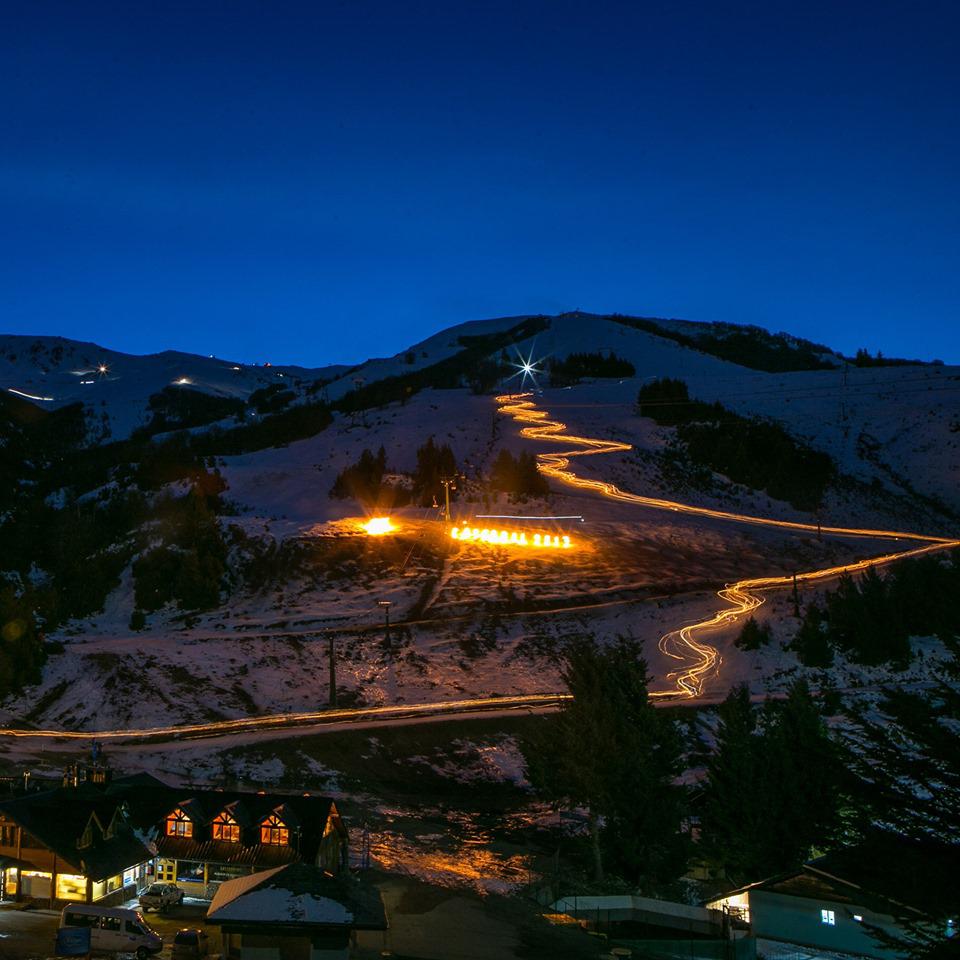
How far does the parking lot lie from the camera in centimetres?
2359

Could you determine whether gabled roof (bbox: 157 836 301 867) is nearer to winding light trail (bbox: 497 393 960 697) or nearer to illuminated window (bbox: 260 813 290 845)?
illuminated window (bbox: 260 813 290 845)

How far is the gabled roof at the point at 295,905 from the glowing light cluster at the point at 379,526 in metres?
51.4

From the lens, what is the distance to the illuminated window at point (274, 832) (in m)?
31.1

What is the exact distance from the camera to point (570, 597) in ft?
221

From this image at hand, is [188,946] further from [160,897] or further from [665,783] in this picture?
[665,783]

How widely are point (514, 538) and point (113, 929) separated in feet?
179

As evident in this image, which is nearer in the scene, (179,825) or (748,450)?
(179,825)

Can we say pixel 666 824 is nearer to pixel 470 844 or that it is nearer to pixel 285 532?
pixel 470 844

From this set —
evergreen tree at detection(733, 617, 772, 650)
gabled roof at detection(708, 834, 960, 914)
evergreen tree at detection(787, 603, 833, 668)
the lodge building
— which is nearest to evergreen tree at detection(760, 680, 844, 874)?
the lodge building

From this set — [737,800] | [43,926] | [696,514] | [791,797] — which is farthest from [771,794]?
[696,514]

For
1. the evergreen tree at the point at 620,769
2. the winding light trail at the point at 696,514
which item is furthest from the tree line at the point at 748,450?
the evergreen tree at the point at 620,769

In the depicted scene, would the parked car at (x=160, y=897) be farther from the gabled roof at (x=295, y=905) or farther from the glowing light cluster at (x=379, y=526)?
the glowing light cluster at (x=379, y=526)

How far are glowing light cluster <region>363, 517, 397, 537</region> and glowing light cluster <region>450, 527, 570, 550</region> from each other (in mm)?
5355

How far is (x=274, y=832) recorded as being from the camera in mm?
31312
